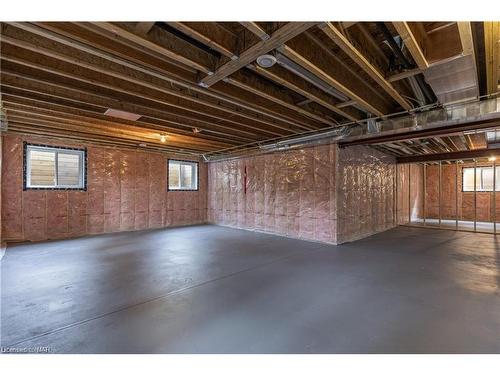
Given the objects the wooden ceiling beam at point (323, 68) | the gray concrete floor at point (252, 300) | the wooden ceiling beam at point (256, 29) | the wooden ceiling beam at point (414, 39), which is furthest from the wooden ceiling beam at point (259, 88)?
the gray concrete floor at point (252, 300)

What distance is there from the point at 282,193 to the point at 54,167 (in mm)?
5506

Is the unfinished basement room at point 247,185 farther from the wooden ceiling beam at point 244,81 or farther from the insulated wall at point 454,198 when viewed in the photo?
the insulated wall at point 454,198

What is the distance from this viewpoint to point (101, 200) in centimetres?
608

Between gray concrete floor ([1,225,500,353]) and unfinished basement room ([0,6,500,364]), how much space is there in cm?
2

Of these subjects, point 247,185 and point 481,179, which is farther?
point 481,179

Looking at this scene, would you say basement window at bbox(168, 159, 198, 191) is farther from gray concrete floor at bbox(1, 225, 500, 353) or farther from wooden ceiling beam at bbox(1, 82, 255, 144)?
gray concrete floor at bbox(1, 225, 500, 353)

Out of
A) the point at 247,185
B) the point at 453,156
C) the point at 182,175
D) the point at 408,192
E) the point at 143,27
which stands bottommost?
the point at 408,192

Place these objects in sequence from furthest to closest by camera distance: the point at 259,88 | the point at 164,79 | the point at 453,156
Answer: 1. the point at 453,156
2. the point at 259,88
3. the point at 164,79

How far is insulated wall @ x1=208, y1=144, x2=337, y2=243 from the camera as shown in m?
4.99

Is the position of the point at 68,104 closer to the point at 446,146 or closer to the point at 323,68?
the point at 323,68

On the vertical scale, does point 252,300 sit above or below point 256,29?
below

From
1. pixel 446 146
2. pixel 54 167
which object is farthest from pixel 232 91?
pixel 446 146

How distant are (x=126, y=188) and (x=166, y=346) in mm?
5755

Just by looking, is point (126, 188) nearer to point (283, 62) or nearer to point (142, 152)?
point (142, 152)
